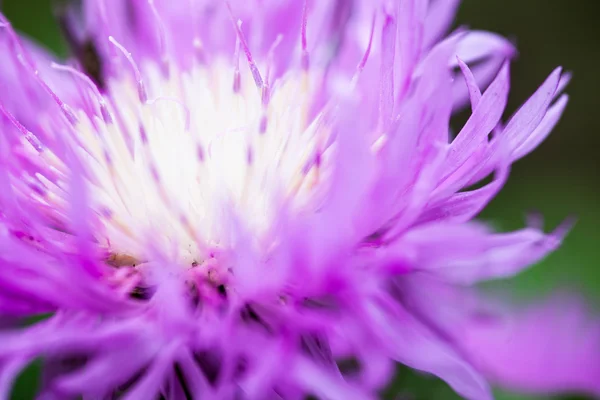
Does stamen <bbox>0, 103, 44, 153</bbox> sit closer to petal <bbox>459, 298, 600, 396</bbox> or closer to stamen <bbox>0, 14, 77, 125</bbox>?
stamen <bbox>0, 14, 77, 125</bbox>

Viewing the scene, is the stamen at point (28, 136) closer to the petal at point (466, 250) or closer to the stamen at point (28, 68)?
the stamen at point (28, 68)

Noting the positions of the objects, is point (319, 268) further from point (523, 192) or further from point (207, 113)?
point (523, 192)

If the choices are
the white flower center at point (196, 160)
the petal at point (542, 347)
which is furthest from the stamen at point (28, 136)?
the petal at point (542, 347)

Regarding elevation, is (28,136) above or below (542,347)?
above

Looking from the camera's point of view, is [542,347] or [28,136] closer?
[28,136]

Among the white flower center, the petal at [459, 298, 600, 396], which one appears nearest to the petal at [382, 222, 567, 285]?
the white flower center

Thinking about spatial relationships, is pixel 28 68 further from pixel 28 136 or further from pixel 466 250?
pixel 466 250

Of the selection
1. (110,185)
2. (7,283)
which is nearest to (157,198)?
(110,185)

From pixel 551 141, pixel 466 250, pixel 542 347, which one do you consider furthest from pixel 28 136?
pixel 551 141

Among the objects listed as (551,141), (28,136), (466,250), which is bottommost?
(551,141)

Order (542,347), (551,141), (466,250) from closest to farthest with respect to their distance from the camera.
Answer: (466,250) < (542,347) < (551,141)
